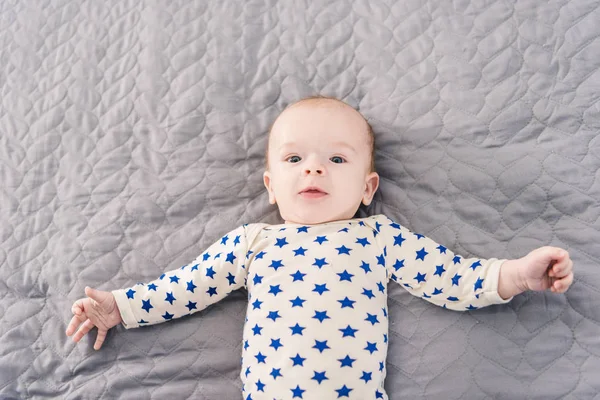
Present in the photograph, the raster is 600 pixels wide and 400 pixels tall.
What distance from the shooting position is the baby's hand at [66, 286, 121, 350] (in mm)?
1072

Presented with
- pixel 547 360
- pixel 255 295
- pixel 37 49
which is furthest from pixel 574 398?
pixel 37 49

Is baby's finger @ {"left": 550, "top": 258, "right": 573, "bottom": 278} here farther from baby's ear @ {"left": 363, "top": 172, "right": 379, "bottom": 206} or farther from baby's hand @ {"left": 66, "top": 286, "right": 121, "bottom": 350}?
baby's hand @ {"left": 66, "top": 286, "right": 121, "bottom": 350}

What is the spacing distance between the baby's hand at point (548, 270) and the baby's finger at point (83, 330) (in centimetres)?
78

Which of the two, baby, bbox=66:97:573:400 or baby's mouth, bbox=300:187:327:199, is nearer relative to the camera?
baby, bbox=66:97:573:400

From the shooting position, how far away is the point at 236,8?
1.35 m

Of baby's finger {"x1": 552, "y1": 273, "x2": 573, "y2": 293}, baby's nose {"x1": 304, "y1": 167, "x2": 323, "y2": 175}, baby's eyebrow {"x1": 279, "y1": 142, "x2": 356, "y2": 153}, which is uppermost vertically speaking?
baby's eyebrow {"x1": 279, "y1": 142, "x2": 356, "y2": 153}

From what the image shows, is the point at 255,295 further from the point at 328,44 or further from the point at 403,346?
the point at 328,44

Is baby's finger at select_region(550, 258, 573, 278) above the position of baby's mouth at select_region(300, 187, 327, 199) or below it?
below

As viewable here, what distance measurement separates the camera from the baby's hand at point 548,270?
92 cm

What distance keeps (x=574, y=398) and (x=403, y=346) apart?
29 centimetres

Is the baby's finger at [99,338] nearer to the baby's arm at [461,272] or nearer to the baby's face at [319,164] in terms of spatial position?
the baby's face at [319,164]

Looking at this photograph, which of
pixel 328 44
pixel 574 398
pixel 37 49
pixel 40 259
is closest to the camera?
pixel 574 398

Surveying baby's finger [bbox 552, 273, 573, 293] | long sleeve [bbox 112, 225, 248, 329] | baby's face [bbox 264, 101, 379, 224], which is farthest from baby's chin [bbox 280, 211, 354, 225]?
baby's finger [bbox 552, 273, 573, 293]

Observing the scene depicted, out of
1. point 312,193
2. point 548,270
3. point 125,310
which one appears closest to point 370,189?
point 312,193
